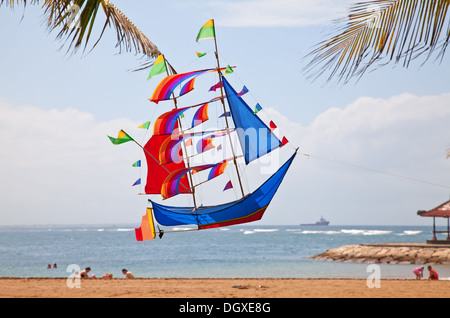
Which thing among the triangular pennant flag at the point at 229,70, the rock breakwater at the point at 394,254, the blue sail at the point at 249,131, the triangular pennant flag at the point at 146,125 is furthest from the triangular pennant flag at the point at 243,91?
the rock breakwater at the point at 394,254

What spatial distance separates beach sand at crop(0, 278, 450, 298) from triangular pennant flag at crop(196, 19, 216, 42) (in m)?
5.65

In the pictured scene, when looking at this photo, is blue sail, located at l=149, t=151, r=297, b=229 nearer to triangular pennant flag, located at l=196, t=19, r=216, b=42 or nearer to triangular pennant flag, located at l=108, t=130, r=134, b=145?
triangular pennant flag, located at l=108, t=130, r=134, b=145

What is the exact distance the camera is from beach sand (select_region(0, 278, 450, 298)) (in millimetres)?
12312

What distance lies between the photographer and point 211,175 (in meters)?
11.4

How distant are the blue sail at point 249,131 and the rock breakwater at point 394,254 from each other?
2635cm

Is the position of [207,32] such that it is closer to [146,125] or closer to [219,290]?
[146,125]

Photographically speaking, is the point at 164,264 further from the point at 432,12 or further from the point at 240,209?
the point at 432,12

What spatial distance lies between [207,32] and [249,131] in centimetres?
221

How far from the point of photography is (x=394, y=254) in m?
36.7

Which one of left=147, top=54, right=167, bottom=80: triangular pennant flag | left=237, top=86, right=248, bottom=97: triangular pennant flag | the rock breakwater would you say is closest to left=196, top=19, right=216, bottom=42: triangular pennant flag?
left=147, top=54, right=167, bottom=80: triangular pennant flag

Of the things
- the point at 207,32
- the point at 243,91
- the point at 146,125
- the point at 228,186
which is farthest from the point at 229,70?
the point at 228,186

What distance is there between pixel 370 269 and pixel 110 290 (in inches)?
855
